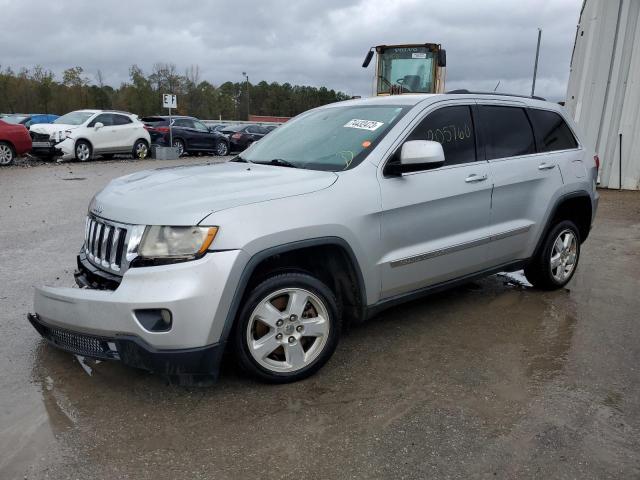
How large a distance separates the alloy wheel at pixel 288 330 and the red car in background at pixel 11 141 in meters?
15.4

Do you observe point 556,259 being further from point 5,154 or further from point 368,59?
point 5,154

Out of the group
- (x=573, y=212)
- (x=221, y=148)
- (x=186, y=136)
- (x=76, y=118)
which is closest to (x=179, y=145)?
(x=186, y=136)

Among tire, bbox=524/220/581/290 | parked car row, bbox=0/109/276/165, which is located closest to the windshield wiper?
tire, bbox=524/220/581/290

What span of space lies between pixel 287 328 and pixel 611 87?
1210 cm

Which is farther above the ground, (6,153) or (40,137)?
(40,137)

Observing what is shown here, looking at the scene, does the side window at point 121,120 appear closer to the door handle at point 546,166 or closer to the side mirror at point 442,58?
the side mirror at point 442,58

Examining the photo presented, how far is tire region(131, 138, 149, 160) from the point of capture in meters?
19.8

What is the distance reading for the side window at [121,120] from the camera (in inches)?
741

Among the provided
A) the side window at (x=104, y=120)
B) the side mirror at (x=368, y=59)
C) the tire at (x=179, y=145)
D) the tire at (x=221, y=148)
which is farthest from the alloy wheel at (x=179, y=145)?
the side mirror at (x=368, y=59)

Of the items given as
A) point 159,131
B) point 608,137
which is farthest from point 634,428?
point 159,131

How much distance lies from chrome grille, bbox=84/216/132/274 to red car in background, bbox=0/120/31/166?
14.5 m

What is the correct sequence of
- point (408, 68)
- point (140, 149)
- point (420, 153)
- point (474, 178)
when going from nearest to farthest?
point (420, 153)
point (474, 178)
point (408, 68)
point (140, 149)

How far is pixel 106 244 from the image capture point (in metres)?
3.22

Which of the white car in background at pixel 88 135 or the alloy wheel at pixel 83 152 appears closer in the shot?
the white car in background at pixel 88 135
